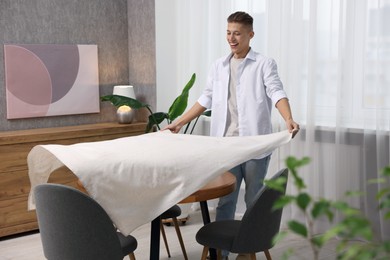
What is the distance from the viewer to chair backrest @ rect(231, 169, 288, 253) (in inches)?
95.3

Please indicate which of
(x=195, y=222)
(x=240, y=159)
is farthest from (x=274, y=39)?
(x=240, y=159)

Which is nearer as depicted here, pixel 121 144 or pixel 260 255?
pixel 121 144

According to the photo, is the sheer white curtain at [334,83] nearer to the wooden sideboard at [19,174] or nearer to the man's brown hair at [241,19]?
the man's brown hair at [241,19]

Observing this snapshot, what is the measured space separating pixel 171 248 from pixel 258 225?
1.45m

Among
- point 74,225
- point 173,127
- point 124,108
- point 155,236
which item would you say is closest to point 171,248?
point 173,127

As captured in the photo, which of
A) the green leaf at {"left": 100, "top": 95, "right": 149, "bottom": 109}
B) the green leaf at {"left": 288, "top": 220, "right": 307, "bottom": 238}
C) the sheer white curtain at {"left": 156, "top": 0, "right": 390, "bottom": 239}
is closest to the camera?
the green leaf at {"left": 288, "top": 220, "right": 307, "bottom": 238}

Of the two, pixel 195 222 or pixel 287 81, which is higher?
pixel 287 81

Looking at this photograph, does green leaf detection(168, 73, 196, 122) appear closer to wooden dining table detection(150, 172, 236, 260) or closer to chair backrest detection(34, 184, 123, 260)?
wooden dining table detection(150, 172, 236, 260)

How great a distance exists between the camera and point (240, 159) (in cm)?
251

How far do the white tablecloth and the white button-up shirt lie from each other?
2.22 ft

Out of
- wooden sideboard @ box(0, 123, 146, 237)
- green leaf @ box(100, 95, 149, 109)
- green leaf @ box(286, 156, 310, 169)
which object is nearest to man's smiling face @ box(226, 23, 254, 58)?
green leaf @ box(100, 95, 149, 109)

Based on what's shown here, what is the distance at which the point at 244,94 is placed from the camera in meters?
3.25

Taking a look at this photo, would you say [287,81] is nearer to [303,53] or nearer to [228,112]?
[303,53]

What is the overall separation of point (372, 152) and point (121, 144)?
6.10 ft
